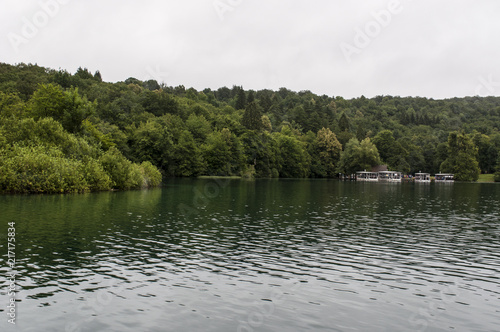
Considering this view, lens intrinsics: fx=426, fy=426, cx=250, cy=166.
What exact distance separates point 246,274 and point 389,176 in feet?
531

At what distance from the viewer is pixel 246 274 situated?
21.0 metres

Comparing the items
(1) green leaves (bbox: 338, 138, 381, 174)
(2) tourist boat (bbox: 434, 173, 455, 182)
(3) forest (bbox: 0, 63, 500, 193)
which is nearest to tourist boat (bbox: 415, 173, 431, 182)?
(2) tourist boat (bbox: 434, 173, 455, 182)

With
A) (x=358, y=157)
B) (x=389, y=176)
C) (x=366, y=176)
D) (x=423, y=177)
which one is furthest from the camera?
(x=423, y=177)

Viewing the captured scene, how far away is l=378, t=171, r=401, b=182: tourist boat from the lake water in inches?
5258

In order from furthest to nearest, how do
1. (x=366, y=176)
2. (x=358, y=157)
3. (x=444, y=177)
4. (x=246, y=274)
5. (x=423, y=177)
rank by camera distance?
(x=423, y=177), (x=444, y=177), (x=358, y=157), (x=366, y=176), (x=246, y=274)

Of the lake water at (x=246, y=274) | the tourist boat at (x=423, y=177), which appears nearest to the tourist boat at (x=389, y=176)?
the tourist boat at (x=423, y=177)

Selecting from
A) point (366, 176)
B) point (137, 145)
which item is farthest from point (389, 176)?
point (137, 145)

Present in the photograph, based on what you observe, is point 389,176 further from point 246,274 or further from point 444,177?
point 246,274

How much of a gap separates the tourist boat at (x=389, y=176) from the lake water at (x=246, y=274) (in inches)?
5258

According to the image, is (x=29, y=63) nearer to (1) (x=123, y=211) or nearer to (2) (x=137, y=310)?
(1) (x=123, y=211)

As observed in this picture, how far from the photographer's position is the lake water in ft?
50.4

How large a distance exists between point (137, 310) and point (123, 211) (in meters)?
28.3

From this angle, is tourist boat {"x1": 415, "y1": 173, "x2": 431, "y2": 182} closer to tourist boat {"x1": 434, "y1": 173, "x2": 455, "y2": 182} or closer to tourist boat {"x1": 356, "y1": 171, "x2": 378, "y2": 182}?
tourist boat {"x1": 434, "y1": 173, "x2": 455, "y2": 182}

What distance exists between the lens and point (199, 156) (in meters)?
144
